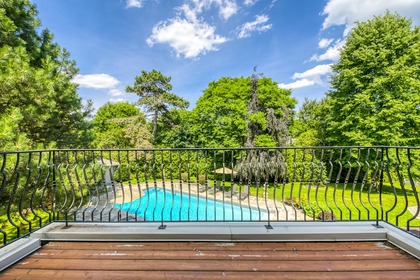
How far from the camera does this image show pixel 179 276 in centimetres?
156

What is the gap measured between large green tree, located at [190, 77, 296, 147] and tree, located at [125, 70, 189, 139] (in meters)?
2.95

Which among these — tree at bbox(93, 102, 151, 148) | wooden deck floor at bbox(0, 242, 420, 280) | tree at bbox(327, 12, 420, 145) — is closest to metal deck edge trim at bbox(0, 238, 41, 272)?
wooden deck floor at bbox(0, 242, 420, 280)

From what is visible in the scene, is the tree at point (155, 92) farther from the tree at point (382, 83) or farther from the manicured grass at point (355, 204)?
the tree at point (382, 83)

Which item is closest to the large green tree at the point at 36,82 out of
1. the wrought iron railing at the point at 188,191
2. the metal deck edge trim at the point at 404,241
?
the wrought iron railing at the point at 188,191

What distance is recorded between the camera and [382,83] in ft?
32.1

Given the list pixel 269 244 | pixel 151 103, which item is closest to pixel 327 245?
pixel 269 244

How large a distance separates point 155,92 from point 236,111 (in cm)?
763

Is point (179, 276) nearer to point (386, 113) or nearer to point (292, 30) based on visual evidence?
point (292, 30)

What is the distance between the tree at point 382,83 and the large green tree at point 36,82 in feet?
39.2

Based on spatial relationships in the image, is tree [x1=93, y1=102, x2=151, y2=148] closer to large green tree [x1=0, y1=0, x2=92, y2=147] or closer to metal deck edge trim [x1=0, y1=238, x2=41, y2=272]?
large green tree [x1=0, y1=0, x2=92, y2=147]

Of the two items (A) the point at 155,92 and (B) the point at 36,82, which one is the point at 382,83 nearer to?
(B) the point at 36,82

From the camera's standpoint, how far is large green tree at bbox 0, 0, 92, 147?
15.7 ft

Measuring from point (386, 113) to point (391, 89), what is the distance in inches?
54.9

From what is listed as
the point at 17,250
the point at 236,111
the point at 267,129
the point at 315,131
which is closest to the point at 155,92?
the point at 236,111
